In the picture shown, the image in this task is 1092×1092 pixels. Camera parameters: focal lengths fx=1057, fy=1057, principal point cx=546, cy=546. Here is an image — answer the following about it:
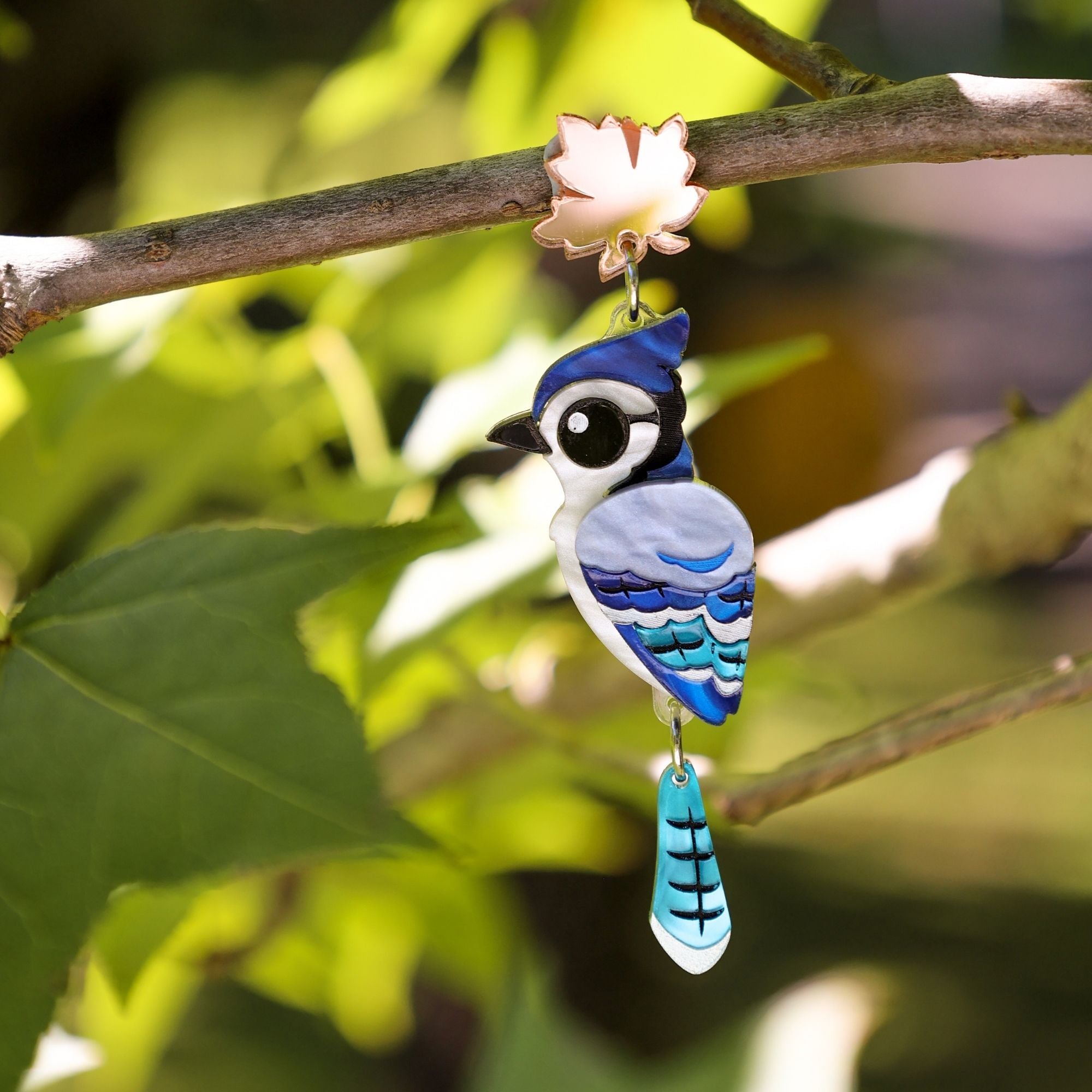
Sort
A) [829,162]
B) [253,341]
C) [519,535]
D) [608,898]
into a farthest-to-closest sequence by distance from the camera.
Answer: [608,898], [253,341], [519,535], [829,162]

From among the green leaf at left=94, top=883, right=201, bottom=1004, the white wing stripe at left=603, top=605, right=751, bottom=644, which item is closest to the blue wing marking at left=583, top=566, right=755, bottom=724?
the white wing stripe at left=603, top=605, right=751, bottom=644

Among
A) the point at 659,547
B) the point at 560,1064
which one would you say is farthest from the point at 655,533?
the point at 560,1064

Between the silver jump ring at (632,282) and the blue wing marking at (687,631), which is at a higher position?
the silver jump ring at (632,282)

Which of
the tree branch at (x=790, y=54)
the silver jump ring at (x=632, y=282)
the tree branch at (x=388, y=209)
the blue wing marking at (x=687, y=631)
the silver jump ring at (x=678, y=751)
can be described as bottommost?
the silver jump ring at (x=678, y=751)

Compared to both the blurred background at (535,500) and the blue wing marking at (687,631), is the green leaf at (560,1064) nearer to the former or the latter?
the blurred background at (535,500)

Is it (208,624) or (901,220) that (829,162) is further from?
(901,220)

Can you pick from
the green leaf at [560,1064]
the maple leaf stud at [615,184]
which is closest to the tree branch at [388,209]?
the maple leaf stud at [615,184]

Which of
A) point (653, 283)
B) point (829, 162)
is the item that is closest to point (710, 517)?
point (829, 162)
